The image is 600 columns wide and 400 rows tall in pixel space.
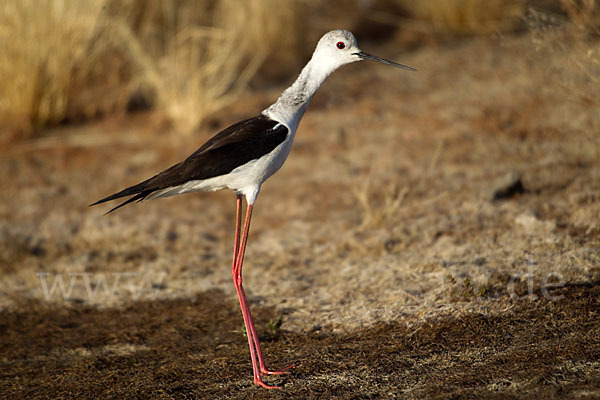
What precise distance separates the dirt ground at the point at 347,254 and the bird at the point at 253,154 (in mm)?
595

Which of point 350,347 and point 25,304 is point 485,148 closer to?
point 350,347

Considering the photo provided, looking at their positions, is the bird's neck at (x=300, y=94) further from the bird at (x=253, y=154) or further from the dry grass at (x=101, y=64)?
the dry grass at (x=101, y=64)

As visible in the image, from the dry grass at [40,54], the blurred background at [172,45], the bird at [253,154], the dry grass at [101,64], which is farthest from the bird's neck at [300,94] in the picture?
the dry grass at [40,54]

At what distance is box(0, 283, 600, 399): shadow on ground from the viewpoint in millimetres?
2926

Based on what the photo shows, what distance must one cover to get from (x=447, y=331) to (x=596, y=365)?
731 mm

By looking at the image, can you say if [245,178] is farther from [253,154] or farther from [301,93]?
[301,93]

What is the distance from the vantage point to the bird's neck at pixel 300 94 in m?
3.42

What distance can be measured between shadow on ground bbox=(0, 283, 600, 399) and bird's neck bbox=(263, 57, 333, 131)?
1213 mm

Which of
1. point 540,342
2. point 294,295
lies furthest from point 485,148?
point 540,342

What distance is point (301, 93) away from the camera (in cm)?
345

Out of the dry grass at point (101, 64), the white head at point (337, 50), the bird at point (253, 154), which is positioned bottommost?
the dry grass at point (101, 64)

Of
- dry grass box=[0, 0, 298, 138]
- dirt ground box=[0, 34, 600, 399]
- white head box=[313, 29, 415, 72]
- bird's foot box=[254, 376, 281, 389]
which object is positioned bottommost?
dirt ground box=[0, 34, 600, 399]

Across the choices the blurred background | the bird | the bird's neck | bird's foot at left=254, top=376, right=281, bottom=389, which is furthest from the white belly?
the blurred background

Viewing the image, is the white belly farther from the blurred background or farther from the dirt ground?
the blurred background
